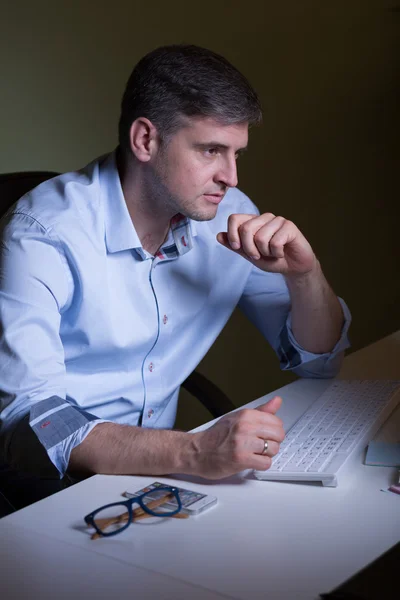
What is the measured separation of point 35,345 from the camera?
118 centimetres

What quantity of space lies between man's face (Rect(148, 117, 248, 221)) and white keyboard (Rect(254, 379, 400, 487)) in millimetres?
452

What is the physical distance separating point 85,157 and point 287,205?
75 cm

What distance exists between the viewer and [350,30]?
8.10ft

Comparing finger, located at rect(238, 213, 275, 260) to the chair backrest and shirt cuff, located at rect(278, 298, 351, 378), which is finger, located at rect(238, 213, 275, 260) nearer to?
shirt cuff, located at rect(278, 298, 351, 378)

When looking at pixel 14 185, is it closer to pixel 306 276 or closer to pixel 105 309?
pixel 105 309

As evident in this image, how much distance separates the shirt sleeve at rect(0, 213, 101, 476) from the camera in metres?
1.10

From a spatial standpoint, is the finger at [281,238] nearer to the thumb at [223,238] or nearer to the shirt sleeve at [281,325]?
the thumb at [223,238]

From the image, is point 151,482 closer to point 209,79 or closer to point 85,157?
point 209,79

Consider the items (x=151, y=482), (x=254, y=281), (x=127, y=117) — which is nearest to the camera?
(x=151, y=482)

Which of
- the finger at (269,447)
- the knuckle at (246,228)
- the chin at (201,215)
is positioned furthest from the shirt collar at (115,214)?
the finger at (269,447)

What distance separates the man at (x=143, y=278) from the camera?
3.78ft

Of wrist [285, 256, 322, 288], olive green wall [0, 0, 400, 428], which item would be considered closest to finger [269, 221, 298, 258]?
wrist [285, 256, 322, 288]

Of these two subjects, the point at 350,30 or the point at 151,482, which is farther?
the point at 350,30

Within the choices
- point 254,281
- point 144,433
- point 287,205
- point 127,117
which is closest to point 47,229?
point 127,117
